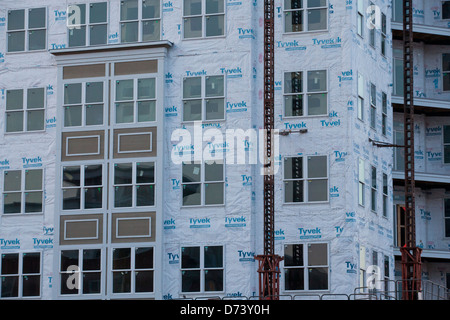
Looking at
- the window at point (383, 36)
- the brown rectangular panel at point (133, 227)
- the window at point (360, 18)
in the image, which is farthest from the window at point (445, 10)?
the brown rectangular panel at point (133, 227)

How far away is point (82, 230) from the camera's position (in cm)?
4850

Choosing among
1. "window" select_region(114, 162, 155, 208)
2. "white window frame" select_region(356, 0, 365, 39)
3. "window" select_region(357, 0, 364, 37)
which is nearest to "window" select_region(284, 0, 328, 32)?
"white window frame" select_region(356, 0, 365, 39)

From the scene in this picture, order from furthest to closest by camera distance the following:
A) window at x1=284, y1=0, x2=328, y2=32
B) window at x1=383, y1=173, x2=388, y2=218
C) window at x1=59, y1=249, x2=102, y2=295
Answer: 1. window at x1=383, y1=173, x2=388, y2=218
2. window at x1=284, y1=0, x2=328, y2=32
3. window at x1=59, y1=249, x2=102, y2=295

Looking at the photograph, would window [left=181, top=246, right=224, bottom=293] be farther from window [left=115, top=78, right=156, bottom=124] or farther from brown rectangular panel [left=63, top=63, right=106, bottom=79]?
brown rectangular panel [left=63, top=63, right=106, bottom=79]

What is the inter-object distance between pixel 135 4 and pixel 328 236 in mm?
12789

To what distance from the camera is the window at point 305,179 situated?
154 ft

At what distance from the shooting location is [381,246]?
Result: 49.2 meters

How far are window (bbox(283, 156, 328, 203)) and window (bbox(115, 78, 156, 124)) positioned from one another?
19.9 ft

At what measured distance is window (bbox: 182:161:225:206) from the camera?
47375mm

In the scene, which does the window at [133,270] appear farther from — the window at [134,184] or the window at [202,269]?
the window at [134,184]

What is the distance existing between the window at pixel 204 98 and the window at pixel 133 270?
575cm

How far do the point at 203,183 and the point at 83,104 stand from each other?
20.3 ft
